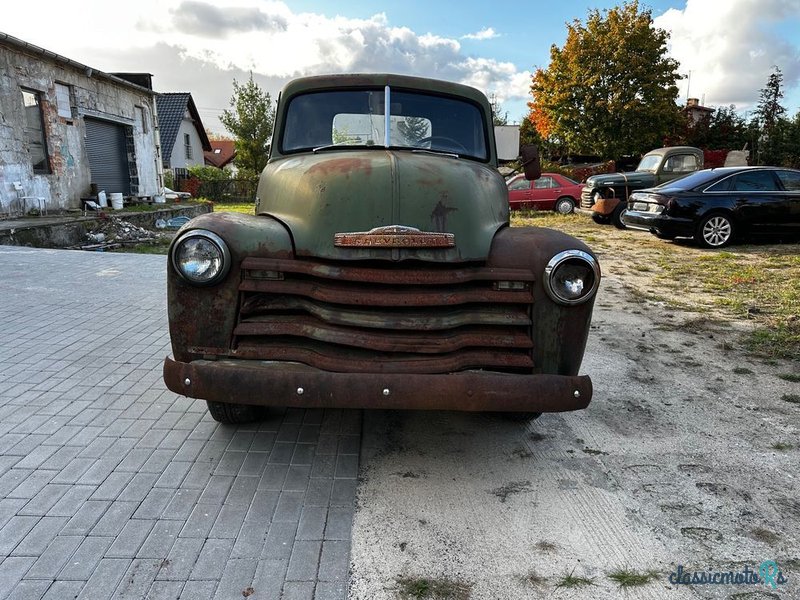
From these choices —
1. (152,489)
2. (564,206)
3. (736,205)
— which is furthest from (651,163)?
(152,489)

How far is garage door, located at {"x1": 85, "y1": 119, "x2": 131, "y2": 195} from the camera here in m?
16.9

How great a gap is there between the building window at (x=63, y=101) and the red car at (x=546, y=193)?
45.0ft

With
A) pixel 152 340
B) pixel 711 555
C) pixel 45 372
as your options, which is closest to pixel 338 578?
pixel 711 555

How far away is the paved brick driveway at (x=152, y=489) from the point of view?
2240 millimetres

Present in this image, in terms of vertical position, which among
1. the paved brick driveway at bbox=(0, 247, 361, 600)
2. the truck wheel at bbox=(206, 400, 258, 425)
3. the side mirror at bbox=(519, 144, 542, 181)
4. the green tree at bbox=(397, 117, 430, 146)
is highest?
the green tree at bbox=(397, 117, 430, 146)

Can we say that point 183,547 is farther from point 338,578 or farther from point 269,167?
point 269,167

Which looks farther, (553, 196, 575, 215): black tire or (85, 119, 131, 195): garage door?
(553, 196, 575, 215): black tire

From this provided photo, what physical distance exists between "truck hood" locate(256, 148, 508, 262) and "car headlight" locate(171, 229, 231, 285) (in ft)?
1.35

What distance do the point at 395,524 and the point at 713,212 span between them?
34.6 feet

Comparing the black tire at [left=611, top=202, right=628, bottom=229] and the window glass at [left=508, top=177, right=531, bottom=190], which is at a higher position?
the window glass at [left=508, top=177, right=531, bottom=190]

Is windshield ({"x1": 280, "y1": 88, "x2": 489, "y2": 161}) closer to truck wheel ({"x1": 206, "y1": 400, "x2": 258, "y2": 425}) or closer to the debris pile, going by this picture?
truck wheel ({"x1": 206, "y1": 400, "x2": 258, "y2": 425})

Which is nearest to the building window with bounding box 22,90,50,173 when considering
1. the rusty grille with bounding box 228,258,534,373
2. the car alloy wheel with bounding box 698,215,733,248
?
the rusty grille with bounding box 228,258,534,373

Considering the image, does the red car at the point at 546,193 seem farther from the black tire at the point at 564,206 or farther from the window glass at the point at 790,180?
the window glass at the point at 790,180

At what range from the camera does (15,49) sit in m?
13.0
